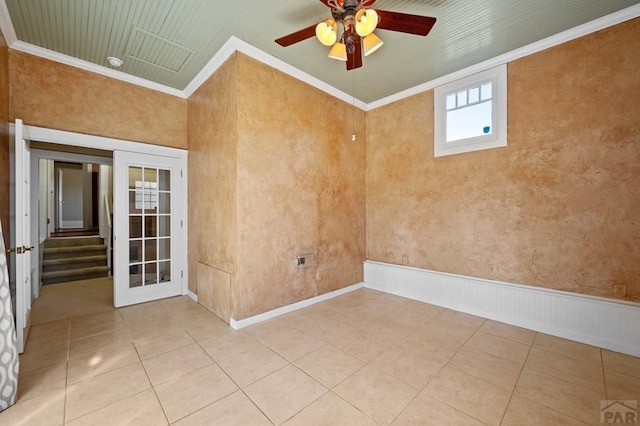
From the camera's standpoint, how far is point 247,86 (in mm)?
2992

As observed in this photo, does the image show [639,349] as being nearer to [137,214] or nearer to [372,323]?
[372,323]

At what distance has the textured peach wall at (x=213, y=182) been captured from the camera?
3.02 metres

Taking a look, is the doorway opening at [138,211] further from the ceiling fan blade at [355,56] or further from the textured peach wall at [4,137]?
the ceiling fan blade at [355,56]

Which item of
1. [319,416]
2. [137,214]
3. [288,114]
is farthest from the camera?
[137,214]

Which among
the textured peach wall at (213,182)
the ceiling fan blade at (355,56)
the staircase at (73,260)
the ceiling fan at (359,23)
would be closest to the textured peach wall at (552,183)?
the ceiling fan blade at (355,56)

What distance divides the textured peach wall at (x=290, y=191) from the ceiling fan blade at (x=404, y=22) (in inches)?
65.5

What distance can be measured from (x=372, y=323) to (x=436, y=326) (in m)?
0.75

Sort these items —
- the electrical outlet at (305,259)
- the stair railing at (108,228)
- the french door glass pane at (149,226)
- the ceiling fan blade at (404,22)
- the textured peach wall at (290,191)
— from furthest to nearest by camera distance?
the stair railing at (108,228) < the french door glass pane at (149,226) < the electrical outlet at (305,259) < the textured peach wall at (290,191) < the ceiling fan blade at (404,22)

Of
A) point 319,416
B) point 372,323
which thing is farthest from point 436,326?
point 319,416

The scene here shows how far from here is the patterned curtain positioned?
1690mm

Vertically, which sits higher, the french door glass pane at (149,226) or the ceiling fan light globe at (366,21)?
the ceiling fan light globe at (366,21)

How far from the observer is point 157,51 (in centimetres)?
299

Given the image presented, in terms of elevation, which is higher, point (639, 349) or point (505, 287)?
point (505, 287)

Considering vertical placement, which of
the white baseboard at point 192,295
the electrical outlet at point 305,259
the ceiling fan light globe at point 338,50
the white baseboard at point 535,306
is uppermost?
the ceiling fan light globe at point 338,50
